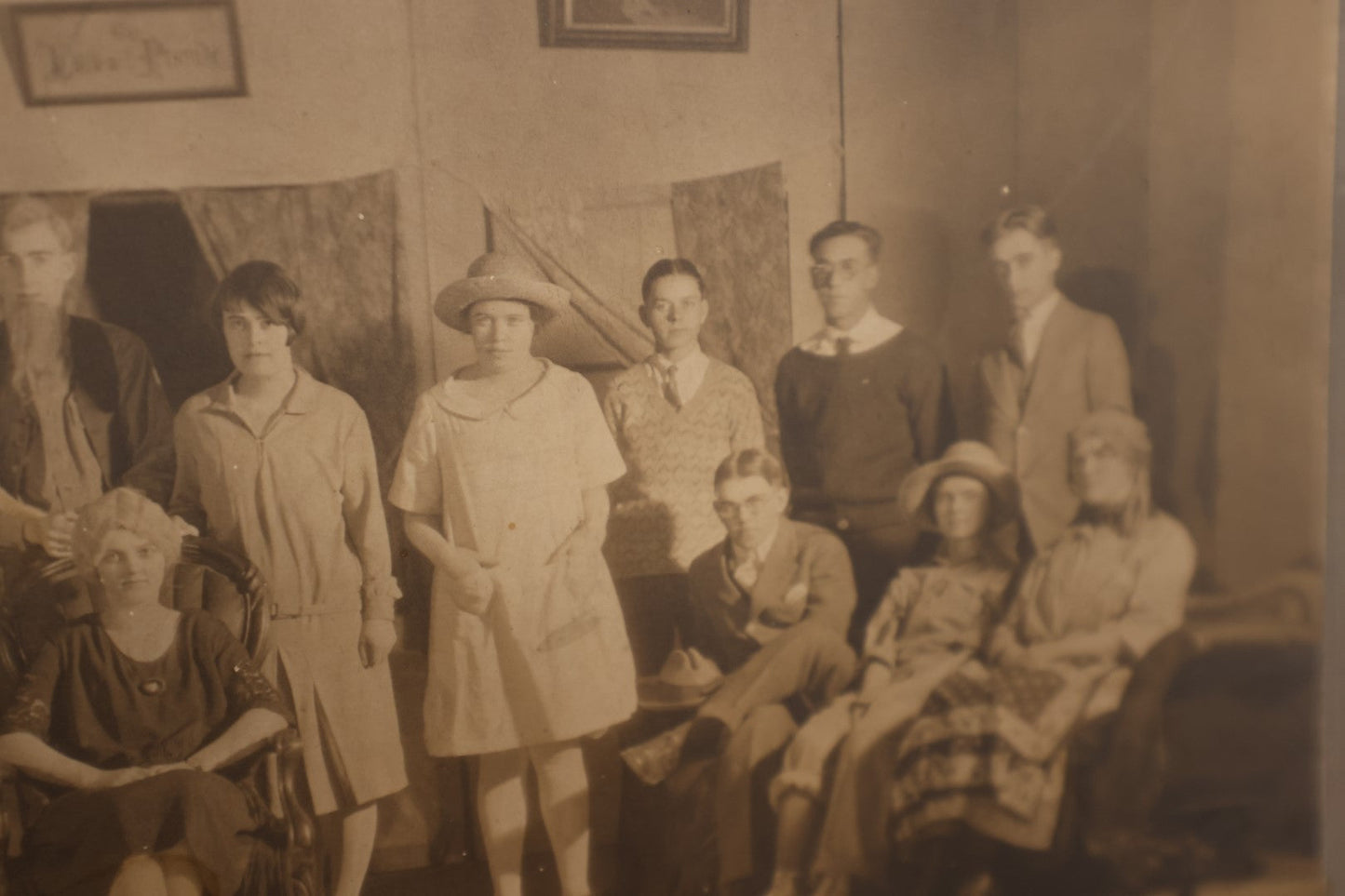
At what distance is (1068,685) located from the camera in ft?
7.69

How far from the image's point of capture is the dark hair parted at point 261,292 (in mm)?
2102

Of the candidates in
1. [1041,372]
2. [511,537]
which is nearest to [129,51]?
[511,537]

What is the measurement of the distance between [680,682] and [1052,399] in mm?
981

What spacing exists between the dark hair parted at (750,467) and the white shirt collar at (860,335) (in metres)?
0.24

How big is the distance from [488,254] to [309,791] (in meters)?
1.13

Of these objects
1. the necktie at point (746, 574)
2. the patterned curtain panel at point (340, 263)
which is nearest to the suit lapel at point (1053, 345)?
the necktie at point (746, 574)

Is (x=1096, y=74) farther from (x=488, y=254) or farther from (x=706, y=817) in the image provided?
(x=706, y=817)

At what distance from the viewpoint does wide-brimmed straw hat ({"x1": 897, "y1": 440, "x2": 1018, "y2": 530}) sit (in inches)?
89.8

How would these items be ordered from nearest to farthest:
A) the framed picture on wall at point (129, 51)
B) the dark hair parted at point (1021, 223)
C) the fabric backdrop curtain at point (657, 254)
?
the framed picture on wall at point (129, 51)
the fabric backdrop curtain at point (657, 254)
the dark hair parted at point (1021, 223)

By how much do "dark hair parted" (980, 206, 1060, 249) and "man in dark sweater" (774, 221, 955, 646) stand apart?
241 millimetres


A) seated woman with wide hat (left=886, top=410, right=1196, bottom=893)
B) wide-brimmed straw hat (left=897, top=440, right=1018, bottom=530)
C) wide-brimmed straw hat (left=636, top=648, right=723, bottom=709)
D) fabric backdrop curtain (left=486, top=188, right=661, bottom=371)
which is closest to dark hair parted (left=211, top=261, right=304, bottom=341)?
fabric backdrop curtain (left=486, top=188, right=661, bottom=371)

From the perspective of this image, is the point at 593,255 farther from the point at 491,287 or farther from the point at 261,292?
the point at 261,292

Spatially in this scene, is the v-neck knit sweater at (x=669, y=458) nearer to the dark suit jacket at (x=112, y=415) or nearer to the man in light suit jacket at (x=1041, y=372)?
the man in light suit jacket at (x=1041, y=372)

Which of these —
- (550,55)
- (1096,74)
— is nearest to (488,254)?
(550,55)
